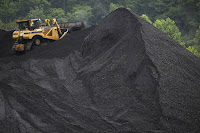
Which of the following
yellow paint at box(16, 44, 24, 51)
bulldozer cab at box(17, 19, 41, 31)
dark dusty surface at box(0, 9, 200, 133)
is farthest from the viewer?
bulldozer cab at box(17, 19, 41, 31)

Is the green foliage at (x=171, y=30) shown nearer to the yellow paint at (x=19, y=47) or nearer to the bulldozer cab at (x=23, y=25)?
the bulldozer cab at (x=23, y=25)

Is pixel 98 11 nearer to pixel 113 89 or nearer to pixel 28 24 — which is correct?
pixel 28 24

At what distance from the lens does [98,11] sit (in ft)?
124

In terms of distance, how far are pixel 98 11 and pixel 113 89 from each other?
3187 centimetres

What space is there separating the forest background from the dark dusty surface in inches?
781

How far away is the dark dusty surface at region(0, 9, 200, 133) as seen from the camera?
5.98 m

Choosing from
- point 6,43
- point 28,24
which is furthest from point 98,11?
point 28,24

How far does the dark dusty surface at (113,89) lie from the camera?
19.6 ft

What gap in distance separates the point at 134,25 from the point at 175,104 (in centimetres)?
460

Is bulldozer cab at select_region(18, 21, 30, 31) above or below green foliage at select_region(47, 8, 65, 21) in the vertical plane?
above

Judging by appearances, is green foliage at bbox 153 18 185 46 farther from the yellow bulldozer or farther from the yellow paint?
the yellow paint

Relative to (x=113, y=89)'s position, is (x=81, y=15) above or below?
below

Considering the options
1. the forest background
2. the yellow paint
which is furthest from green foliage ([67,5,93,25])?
the yellow paint

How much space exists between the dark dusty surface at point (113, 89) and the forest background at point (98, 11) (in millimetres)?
19849
